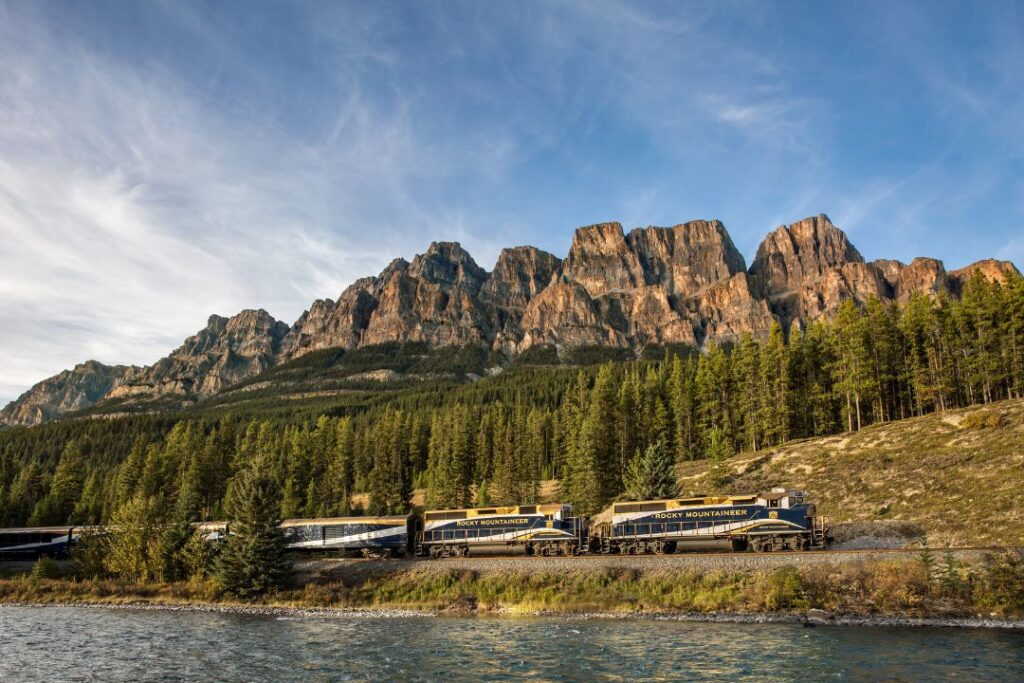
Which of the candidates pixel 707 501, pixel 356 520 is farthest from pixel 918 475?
pixel 356 520

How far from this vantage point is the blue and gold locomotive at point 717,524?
1811 inches

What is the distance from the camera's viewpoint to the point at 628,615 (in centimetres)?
4019

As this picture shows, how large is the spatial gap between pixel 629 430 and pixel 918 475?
39417 millimetres

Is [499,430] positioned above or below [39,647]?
above

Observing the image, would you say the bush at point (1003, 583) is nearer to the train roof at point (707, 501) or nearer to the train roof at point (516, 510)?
the train roof at point (707, 501)

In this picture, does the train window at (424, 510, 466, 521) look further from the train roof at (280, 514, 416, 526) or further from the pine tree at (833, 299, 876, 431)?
the pine tree at (833, 299, 876, 431)

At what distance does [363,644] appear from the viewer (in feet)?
113

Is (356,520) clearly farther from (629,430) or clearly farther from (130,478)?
(130,478)

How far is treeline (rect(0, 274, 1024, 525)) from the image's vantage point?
78500mm

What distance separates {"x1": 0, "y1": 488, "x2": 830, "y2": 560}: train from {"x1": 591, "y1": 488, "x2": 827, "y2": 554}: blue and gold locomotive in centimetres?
7

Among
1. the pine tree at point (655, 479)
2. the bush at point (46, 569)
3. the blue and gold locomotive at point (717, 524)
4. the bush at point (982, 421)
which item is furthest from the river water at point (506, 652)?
the bush at point (982, 421)

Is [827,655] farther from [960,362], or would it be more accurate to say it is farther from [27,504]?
[27,504]

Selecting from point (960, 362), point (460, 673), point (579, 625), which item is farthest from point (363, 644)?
point (960, 362)

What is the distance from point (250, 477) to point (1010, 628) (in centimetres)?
4897
